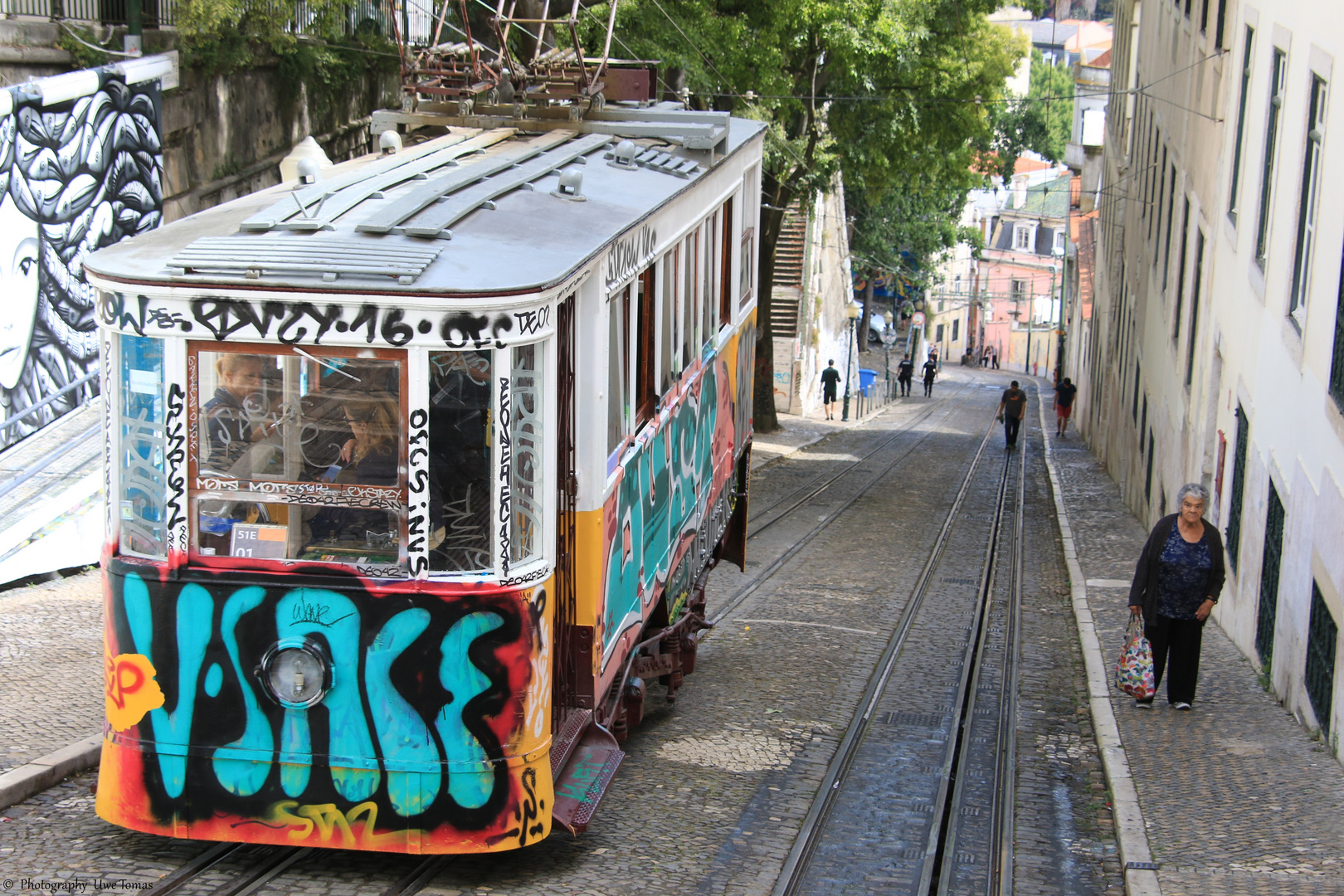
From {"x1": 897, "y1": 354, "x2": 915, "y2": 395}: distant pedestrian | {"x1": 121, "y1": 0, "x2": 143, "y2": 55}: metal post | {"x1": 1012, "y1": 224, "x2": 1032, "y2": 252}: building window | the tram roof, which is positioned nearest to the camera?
the tram roof

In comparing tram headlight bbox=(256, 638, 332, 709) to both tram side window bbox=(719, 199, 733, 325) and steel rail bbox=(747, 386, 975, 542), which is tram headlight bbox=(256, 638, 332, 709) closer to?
tram side window bbox=(719, 199, 733, 325)

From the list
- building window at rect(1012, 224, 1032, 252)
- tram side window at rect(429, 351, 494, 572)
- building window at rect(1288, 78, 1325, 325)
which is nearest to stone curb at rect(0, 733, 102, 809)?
tram side window at rect(429, 351, 494, 572)

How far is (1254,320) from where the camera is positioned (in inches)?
447

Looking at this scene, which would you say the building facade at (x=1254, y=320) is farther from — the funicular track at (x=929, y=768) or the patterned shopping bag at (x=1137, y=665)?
the funicular track at (x=929, y=768)

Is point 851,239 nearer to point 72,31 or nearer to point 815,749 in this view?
point 72,31

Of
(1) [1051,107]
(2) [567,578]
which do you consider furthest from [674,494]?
(1) [1051,107]

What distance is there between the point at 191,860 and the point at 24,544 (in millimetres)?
4991

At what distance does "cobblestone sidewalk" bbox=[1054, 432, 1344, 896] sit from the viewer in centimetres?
628

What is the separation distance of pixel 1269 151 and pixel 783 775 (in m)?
7.11

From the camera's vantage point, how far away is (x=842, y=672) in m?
10.2

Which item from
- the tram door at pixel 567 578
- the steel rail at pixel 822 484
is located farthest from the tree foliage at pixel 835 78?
the tram door at pixel 567 578

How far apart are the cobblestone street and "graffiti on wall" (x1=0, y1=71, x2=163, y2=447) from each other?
3.56 m

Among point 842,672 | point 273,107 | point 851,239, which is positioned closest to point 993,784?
point 842,672

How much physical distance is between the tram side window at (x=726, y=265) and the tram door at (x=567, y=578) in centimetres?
393
